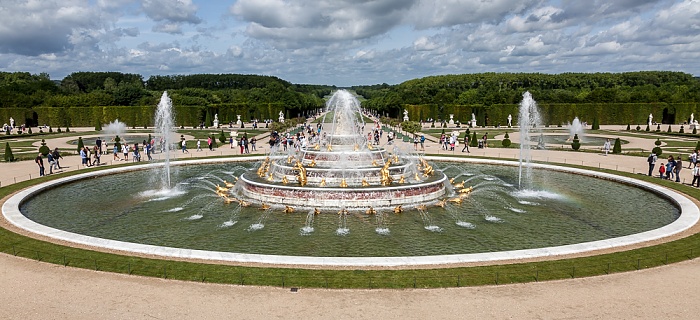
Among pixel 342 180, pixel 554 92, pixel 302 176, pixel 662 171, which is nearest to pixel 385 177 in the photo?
pixel 342 180

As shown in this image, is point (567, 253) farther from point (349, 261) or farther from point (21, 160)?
point (21, 160)

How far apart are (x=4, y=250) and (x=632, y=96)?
11359cm

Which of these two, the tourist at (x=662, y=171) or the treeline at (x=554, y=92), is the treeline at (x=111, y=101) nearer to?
the treeline at (x=554, y=92)

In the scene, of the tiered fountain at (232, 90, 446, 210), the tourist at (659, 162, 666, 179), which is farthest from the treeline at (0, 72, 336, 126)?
the tourist at (659, 162, 666, 179)

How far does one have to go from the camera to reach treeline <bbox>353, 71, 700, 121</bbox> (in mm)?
99438

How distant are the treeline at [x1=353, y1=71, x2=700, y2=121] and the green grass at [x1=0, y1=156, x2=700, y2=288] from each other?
76.2m

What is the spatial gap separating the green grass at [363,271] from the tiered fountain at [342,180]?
910cm

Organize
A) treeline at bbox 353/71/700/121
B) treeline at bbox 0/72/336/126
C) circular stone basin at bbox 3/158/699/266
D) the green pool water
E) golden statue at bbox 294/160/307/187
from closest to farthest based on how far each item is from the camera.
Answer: circular stone basin at bbox 3/158/699/266
the green pool water
golden statue at bbox 294/160/307/187
treeline at bbox 0/72/336/126
treeline at bbox 353/71/700/121

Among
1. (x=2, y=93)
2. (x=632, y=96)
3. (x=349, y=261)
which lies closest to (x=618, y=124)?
(x=632, y=96)

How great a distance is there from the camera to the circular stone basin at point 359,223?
1609 cm

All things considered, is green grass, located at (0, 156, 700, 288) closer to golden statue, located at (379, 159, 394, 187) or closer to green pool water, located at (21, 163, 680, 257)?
green pool water, located at (21, 163, 680, 257)

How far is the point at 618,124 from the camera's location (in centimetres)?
8712

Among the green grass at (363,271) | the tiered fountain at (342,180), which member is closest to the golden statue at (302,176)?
the tiered fountain at (342,180)

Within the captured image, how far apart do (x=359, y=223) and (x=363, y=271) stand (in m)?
6.41
